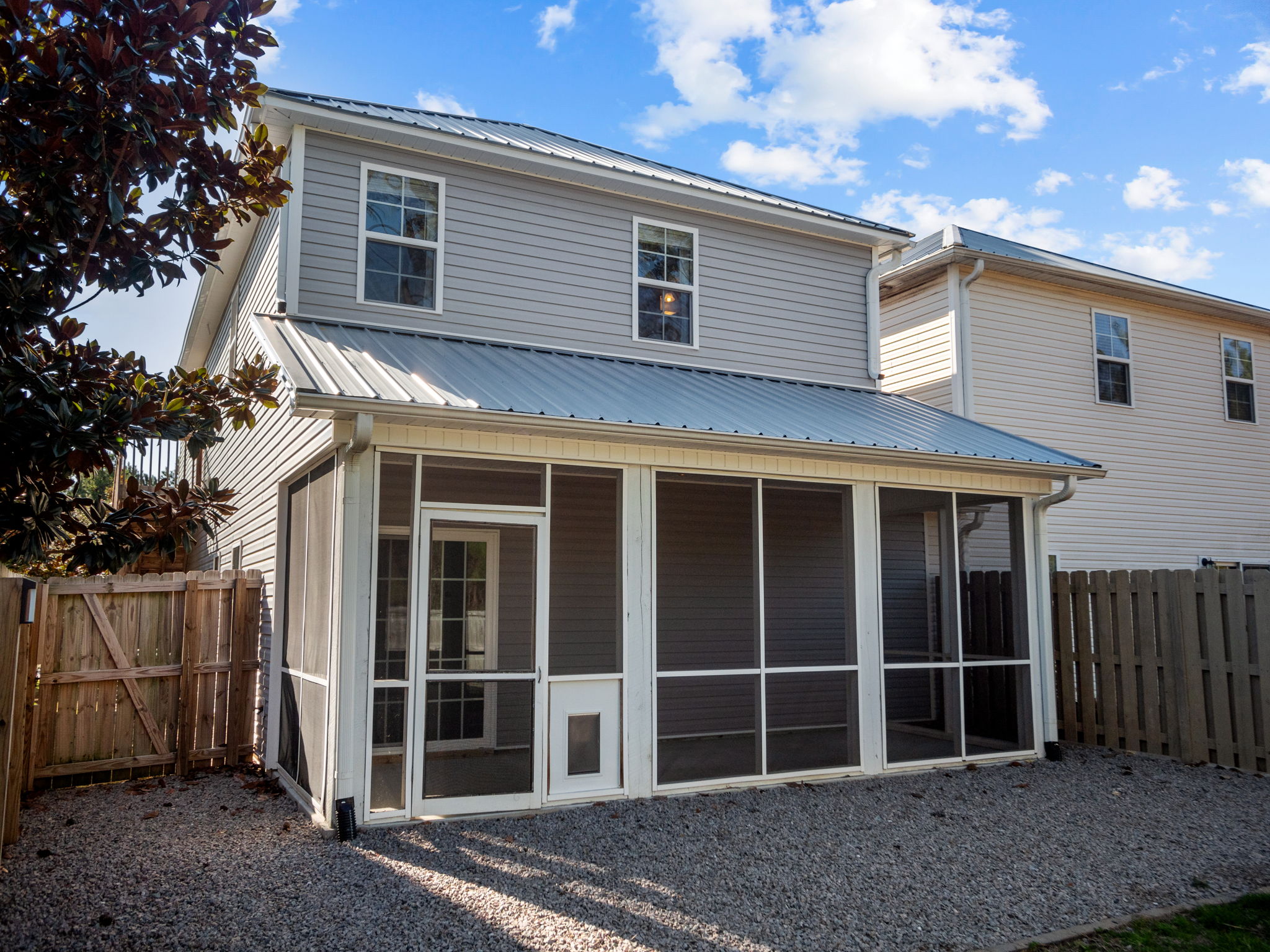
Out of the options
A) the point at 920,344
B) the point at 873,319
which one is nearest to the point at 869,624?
the point at 873,319

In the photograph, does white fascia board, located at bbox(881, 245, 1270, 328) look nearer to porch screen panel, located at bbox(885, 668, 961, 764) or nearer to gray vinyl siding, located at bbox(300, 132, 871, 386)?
gray vinyl siding, located at bbox(300, 132, 871, 386)

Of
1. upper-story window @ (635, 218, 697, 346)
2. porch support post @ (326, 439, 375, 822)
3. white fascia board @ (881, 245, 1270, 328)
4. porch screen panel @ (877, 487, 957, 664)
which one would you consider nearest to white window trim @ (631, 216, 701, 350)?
upper-story window @ (635, 218, 697, 346)

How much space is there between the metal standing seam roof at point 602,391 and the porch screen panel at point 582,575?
1.61 metres

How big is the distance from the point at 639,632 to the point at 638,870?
6.94 feet

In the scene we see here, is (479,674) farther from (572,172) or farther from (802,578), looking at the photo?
(802,578)

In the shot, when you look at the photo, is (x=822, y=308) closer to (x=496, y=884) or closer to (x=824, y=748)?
(x=824, y=748)

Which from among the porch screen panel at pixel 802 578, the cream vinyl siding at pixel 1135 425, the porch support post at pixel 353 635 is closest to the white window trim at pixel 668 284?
the porch screen panel at pixel 802 578

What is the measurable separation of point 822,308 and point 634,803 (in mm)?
6547

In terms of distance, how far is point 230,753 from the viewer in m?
8.20

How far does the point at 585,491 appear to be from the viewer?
10.1m

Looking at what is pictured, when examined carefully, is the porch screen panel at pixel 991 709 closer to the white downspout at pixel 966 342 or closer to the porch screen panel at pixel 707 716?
the porch screen panel at pixel 707 716

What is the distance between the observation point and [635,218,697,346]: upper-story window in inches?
392

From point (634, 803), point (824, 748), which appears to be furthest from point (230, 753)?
point (824, 748)

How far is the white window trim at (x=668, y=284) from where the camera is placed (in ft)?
32.2
